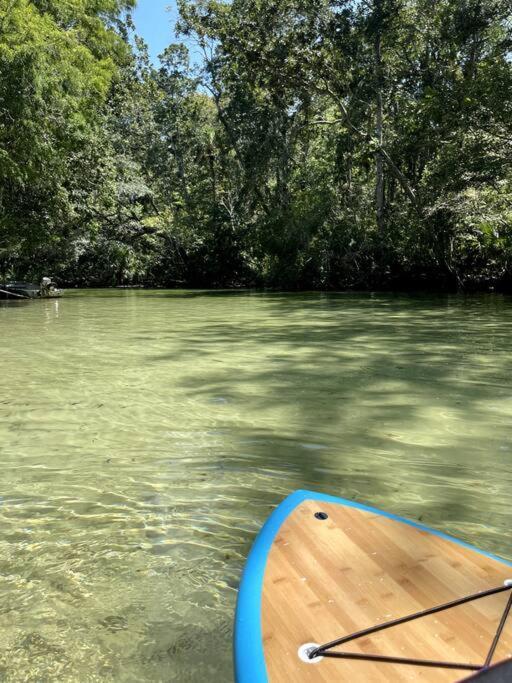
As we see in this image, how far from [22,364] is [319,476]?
197 inches

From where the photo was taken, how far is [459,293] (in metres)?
20.3

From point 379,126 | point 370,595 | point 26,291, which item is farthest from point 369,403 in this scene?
point 379,126

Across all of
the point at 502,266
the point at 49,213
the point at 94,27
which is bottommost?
the point at 502,266

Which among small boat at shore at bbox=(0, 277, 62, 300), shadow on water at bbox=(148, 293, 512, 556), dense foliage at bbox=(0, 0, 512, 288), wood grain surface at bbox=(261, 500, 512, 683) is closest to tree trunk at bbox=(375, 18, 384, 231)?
dense foliage at bbox=(0, 0, 512, 288)

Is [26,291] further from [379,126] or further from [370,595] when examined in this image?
[370,595]

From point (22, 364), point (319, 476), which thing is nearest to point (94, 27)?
point (22, 364)

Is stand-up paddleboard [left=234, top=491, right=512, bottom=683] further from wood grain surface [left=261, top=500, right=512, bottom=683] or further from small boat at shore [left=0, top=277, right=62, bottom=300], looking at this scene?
small boat at shore [left=0, top=277, right=62, bottom=300]

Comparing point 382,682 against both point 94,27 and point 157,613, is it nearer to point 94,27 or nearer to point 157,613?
point 157,613

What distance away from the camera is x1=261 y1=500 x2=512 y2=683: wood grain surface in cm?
155

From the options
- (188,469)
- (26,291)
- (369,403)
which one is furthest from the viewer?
(26,291)

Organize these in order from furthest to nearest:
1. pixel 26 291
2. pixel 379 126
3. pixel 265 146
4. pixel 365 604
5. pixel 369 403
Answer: pixel 265 146
pixel 379 126
pixel 26 291
pixel 369 403
pixel 365 604

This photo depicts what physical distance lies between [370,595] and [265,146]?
2871 centimetres

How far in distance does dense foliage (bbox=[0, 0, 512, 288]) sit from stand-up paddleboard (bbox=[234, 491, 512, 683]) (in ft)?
54.7

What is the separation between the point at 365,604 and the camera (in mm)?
1793
